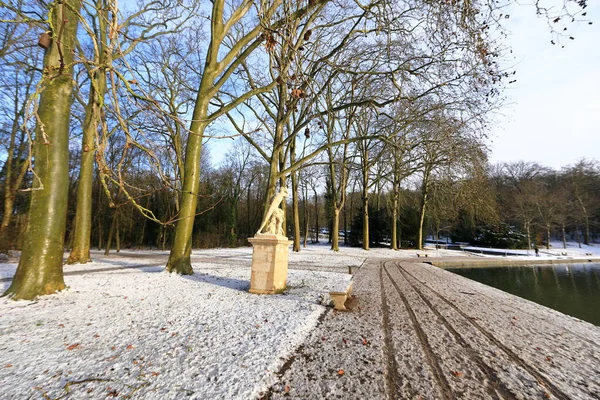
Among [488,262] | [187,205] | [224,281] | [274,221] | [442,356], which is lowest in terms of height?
[488,262]

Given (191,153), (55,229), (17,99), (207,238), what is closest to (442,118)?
(191,153)

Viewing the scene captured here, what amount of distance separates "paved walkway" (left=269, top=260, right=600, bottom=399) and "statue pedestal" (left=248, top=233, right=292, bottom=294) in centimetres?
173

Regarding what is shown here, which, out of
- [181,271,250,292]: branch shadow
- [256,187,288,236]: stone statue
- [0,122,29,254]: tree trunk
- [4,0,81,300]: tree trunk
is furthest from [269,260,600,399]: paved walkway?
[0,122,29,254]: tree trunk

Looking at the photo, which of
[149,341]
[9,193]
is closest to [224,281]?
[149,341]

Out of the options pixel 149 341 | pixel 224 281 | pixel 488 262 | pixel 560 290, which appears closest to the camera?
pixel 149 341

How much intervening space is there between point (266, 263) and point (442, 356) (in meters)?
3.90

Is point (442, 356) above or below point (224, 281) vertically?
below

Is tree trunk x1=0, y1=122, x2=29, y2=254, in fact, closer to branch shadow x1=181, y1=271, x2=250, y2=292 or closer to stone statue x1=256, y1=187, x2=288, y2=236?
branch shadow x1=181, y1=271, x2=250, y2=292

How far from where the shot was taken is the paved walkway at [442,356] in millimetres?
2855

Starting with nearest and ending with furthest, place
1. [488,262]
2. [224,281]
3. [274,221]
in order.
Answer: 1. [274,221]
2. [224,281]
3. [488,262]

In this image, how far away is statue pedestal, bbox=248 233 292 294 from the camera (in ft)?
21.3

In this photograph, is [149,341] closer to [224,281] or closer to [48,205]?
[48,205]

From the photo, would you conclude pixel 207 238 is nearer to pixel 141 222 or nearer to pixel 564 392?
pixel 141 222

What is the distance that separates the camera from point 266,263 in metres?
6.57
